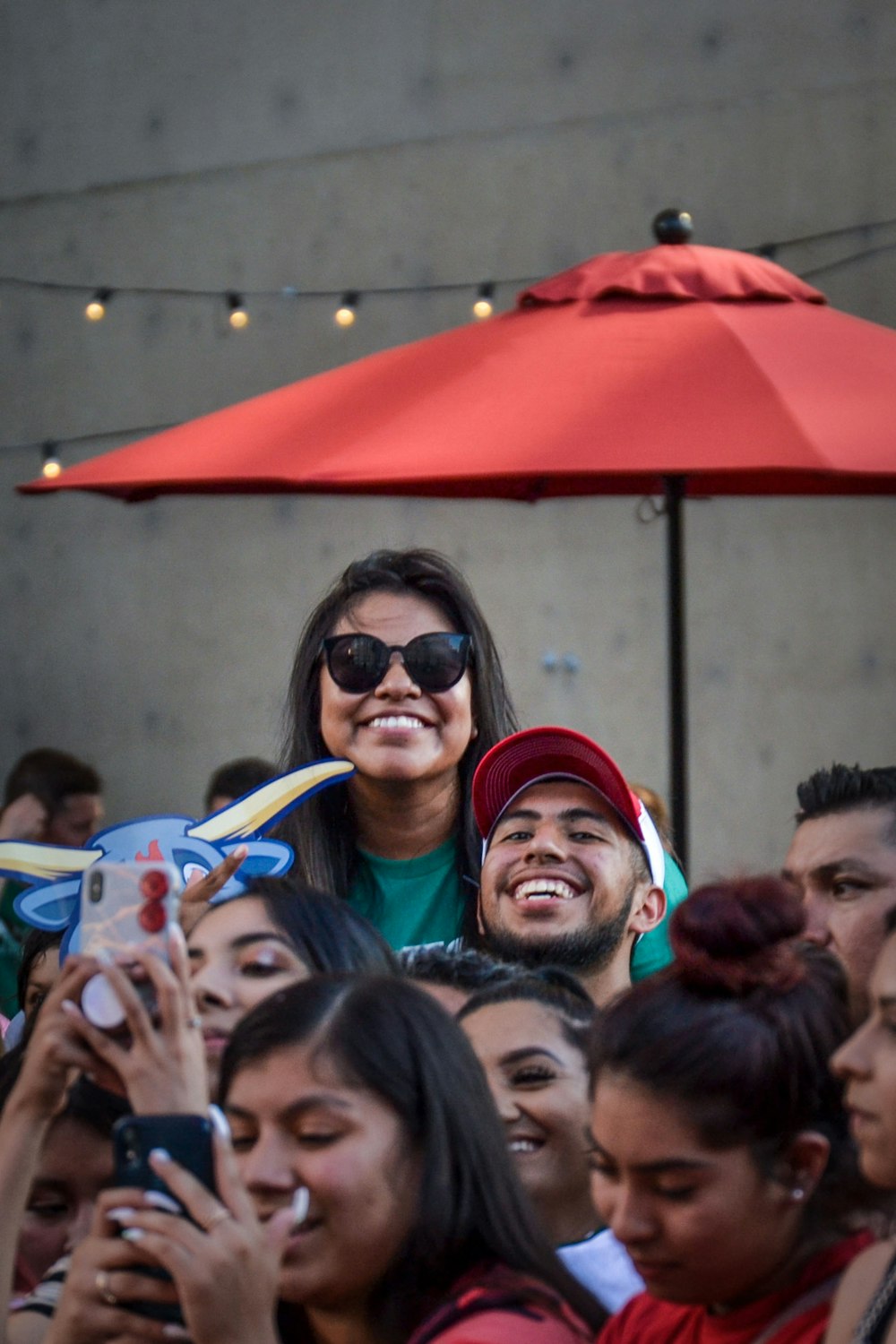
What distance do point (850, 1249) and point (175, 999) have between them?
69cm

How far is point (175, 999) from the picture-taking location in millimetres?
1703

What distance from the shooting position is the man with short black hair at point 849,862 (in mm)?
2602

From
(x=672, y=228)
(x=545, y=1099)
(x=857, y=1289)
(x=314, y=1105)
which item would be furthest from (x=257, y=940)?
(x=672, y=228)

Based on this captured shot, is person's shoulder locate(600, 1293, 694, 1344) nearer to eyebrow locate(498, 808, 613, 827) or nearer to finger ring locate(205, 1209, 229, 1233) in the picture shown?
finger ring locate(205, 1209, 229, 1233)

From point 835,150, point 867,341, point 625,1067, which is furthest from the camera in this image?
point 835,150

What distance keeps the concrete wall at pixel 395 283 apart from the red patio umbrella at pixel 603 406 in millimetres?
2755

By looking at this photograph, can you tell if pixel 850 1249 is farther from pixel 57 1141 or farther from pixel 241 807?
pixel 241 807

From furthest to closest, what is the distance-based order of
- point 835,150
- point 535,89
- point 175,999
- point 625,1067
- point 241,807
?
point 535,89, point 835,150, point 241,807, point 625,1067, point 175,999

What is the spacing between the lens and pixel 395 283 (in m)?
7.02

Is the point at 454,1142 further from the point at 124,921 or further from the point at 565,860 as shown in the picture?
the point at 565,860

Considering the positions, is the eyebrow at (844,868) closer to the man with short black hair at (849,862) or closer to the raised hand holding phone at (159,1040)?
the man with short black hair at (849,862)

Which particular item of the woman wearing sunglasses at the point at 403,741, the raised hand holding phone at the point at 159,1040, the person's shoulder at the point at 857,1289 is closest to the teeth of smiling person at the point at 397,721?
the woman wearing sunglasses at the point at 403,741

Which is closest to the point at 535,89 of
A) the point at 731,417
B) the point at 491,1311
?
the point at 731,417

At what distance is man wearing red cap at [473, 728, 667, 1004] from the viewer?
2.74 metres
